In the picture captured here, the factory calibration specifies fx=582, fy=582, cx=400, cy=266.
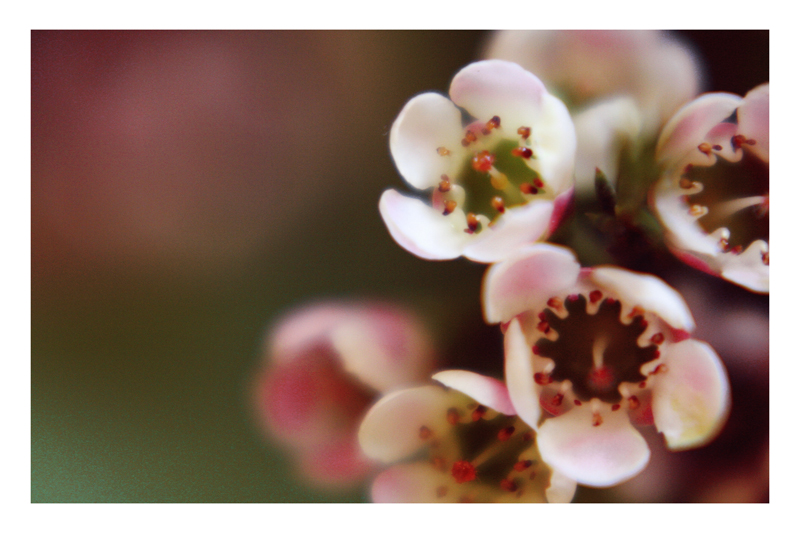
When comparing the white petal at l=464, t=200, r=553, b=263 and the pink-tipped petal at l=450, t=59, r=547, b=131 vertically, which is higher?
the pink-tipped petal at l=450, t=59, r=547, b=131

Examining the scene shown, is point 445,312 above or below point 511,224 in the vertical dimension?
below

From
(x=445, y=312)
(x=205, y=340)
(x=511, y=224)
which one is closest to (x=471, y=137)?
(x=511, y=224)

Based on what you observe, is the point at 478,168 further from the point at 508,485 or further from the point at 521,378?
the point at 508,485

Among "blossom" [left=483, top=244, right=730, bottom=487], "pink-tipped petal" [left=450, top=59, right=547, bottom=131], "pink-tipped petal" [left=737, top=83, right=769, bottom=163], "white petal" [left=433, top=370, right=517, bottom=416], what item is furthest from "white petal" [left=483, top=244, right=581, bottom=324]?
"pink-tipped petal" [left=737, top=83, right=769, bottom=163]

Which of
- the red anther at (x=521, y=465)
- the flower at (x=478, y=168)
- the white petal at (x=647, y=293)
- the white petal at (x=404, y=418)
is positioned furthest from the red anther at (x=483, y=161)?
the red anther at (x=521, y=465)

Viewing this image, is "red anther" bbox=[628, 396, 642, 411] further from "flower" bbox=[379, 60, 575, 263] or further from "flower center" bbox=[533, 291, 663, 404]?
"flower" bbox=[379, 60, 575, 263]

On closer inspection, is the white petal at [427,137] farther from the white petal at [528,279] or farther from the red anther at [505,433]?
the red anther at [505,433]

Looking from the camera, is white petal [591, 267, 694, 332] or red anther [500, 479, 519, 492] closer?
white petal [591, 267, 694, 332]
